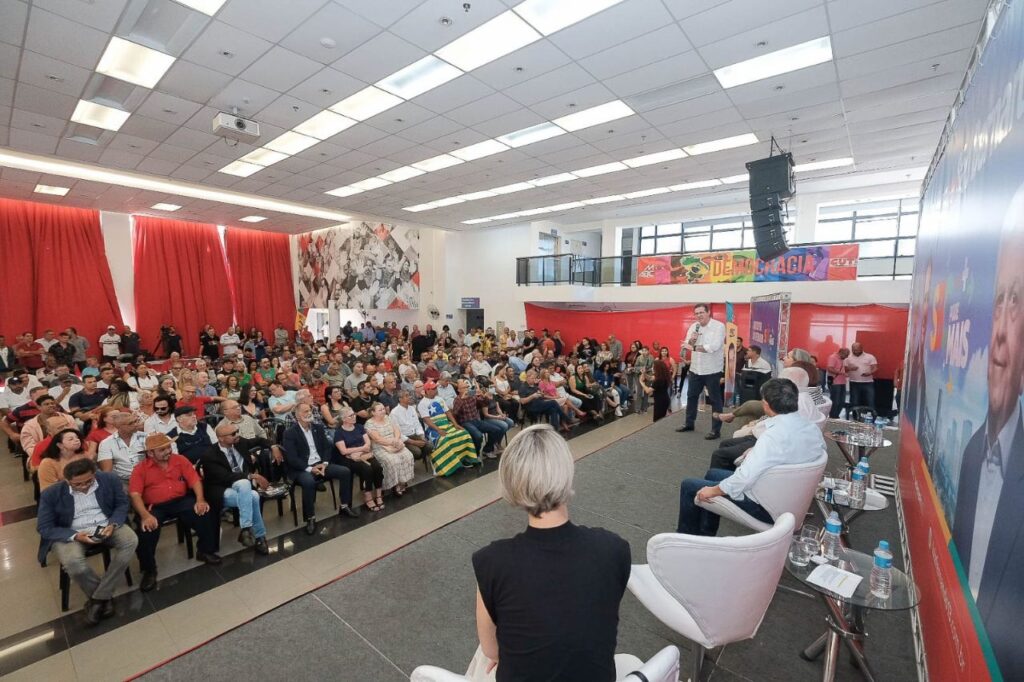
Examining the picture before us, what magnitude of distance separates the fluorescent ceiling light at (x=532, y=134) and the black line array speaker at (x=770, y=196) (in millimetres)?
2897

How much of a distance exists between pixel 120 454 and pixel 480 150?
5924 millimetres

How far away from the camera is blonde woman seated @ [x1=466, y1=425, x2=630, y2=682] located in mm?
1133

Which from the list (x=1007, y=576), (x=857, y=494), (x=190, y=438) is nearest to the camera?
(x=1007, y=576)

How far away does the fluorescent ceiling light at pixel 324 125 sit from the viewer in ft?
18.8

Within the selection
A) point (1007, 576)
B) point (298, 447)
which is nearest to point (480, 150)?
point (298, 447)

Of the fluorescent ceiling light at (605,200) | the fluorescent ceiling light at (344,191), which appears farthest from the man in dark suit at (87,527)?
the fluorescent ceiling light at (605,200)

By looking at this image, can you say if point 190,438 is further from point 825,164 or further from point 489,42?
point 825,164

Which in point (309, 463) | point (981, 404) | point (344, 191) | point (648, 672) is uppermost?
point (344, 191)

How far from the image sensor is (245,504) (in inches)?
139

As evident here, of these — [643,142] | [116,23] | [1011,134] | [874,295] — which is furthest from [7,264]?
[874,295]

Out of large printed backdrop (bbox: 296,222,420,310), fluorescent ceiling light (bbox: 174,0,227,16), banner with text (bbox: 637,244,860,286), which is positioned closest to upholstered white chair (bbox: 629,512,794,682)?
fluorescent ceiling light (bbox: 174,0,227,16)

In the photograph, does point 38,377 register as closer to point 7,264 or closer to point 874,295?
point 7,264

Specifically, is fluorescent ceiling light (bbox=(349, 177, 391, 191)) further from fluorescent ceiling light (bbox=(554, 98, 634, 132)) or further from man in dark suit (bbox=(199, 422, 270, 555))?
man in dark suit (bbox=(199, 422, 270, 555))

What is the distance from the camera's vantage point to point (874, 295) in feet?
26.7
